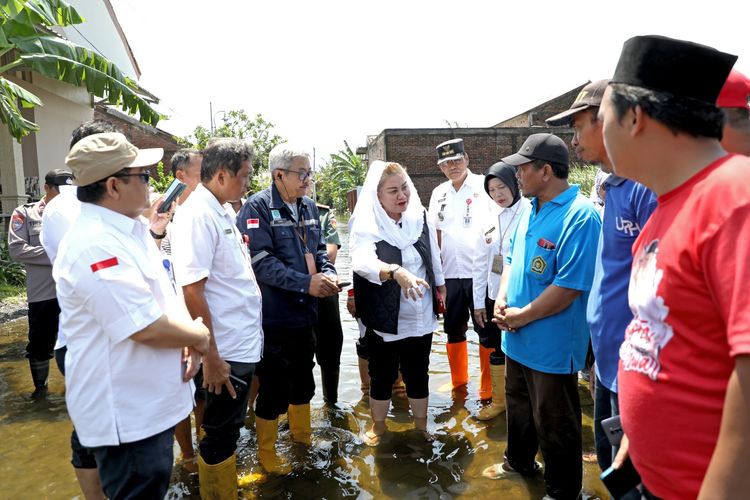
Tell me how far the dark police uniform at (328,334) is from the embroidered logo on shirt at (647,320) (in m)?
3.37

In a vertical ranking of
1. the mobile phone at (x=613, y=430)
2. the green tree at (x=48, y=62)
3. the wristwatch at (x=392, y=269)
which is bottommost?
the mobile phone at (x=613, y=430)

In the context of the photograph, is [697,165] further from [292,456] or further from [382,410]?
[292,456]

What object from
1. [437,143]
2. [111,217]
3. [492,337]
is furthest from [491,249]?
[437,143]

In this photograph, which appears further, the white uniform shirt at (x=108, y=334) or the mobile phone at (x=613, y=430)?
the white uniform shirt at (x=108, y=334)

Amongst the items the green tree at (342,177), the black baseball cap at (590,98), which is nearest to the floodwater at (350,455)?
the black baseball cap at (590,98)

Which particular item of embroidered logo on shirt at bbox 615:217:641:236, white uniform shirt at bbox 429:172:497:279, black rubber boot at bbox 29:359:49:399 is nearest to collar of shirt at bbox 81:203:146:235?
embroidered logo on shirt at bbox 615:217:641:236

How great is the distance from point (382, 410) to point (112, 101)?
304 inches

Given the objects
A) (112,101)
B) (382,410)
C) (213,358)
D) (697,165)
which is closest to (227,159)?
(213,358)

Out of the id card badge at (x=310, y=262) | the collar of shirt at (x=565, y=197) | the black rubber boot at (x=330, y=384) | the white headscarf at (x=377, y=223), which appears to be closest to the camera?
the collar of shirt at (x=565, y=197)

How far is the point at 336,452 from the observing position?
12.8ft

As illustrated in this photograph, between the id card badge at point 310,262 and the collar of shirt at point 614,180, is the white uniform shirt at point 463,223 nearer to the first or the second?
the id card badge at point 310,262

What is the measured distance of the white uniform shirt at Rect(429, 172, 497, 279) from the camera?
4930 mm

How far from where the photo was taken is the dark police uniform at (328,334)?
4629 mm

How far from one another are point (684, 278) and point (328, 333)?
12.3ft
